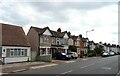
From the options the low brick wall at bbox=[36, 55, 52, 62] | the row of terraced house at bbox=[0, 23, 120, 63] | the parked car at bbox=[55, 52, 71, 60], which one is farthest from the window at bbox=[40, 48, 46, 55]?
the low brick wall at bbox=[36, 55, 52, 62]

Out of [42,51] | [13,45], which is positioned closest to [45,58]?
[42,51]

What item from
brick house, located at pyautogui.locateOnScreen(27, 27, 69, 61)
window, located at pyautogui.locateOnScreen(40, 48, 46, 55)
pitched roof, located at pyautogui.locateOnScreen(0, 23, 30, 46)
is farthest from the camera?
window, located at pyautogui.locateOnScreen(40, 48, 46, 55)

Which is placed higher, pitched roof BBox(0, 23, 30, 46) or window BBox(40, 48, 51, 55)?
pitched roof BBox(0, 23, 30, 46)

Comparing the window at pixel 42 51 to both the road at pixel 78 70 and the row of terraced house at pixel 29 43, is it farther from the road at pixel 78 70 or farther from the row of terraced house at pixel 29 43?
the road at pixel 78 70

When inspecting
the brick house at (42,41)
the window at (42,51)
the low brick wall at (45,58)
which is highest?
the brick house at (42,41)

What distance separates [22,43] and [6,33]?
11.1ft

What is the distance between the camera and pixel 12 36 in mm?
41688

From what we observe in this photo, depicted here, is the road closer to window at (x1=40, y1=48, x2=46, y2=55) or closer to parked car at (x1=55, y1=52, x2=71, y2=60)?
parked car at (x1=55, y1=52, x2=71, y2=60)

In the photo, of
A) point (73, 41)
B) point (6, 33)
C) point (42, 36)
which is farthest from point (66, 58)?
point (73, 41)

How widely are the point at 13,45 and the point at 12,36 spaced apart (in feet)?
9.13

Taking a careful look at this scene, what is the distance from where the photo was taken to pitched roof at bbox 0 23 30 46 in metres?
39.1

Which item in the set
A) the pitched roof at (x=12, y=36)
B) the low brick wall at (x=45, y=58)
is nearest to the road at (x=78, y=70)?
the pitched roof at (x=12, y=36)

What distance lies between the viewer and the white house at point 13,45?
37531mm

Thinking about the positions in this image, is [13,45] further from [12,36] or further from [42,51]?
[42,51]
